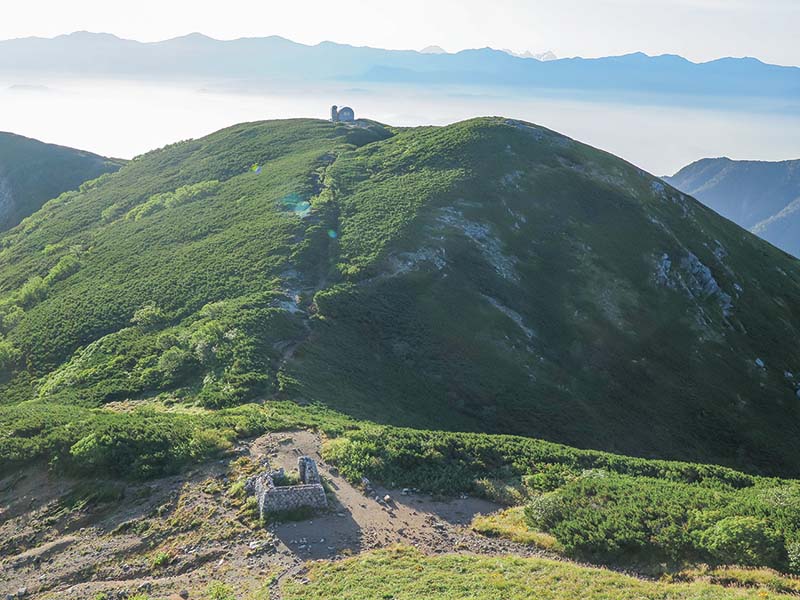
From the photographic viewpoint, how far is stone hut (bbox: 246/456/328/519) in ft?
76.1

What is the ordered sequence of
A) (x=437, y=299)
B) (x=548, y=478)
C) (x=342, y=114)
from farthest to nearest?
(x=342, y=114) < (x=437, y=299) < (x=548, y=478)

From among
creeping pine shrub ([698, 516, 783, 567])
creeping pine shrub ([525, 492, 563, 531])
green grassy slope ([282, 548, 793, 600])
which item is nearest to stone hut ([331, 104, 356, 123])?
creeping pine shrub ([525, 492, 563, 531])

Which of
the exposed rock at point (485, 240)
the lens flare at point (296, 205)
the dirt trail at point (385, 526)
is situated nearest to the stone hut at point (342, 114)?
the lens flare at point (296, 205)

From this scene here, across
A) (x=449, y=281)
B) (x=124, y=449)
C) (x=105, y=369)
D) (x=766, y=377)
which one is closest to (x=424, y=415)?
(x=449, y=281)

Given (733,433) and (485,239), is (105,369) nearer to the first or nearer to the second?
(485,239)

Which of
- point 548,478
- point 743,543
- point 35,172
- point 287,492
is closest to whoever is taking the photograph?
point 743,543

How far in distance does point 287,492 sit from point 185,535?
4426mm

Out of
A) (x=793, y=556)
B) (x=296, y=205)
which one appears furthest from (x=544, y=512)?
(x=296, y=205)

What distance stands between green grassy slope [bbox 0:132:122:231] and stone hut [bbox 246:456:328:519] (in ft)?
411

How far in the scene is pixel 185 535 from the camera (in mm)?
22406

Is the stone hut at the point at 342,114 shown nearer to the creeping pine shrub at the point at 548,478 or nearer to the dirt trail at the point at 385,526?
the creeping pine shrub at the point at 548,478

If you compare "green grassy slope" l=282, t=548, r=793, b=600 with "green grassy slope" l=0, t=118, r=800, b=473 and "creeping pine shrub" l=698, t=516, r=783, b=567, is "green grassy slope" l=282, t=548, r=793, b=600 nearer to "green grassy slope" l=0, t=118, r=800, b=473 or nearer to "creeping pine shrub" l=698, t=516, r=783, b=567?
"creeping pine shrub" l=698, t=516, r=783, b=567

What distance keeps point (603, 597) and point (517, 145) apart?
7800 centimetres

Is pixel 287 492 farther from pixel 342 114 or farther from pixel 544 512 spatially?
pixel 342 114
